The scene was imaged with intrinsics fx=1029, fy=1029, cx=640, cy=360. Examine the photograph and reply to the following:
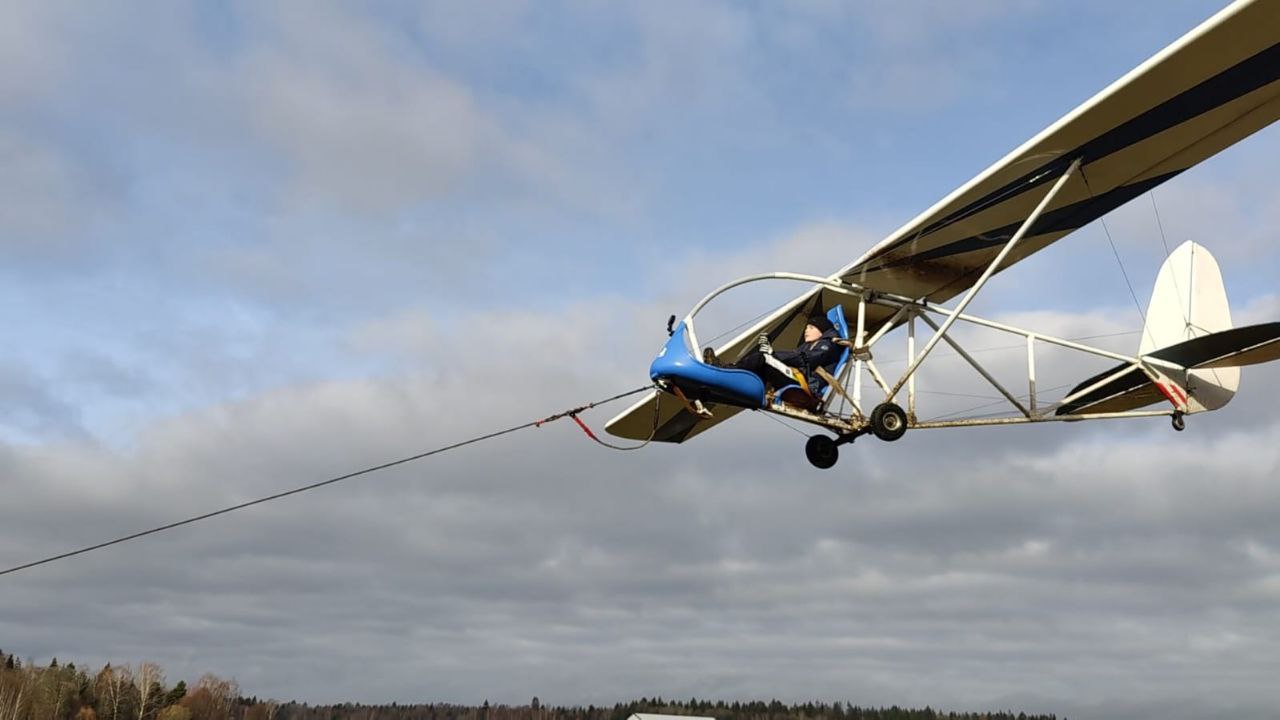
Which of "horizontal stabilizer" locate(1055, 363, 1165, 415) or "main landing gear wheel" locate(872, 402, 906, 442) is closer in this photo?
"main landing gear wheel" locate(872, 402, 906, 442)

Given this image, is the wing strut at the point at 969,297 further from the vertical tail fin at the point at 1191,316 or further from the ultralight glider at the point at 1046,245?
the vertical tail fin at the point at 1191,316

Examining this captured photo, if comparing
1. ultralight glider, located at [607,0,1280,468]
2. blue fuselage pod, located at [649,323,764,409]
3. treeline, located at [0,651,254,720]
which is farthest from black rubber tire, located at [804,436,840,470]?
treeline, located at [0,651,254,720]

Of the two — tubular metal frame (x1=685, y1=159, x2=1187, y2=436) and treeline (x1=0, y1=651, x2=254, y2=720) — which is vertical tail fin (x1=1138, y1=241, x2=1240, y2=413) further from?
treeline (x1=0, y1=651, x2=254, y2=720)

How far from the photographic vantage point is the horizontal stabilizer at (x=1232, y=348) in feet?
47.2

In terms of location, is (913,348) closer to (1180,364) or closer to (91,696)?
(1180,364)

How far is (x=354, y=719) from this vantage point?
98.6 m

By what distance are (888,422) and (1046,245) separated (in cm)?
374

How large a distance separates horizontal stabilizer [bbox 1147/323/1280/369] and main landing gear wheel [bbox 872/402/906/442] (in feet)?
17.2

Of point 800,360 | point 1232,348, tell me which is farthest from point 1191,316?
point 800,360

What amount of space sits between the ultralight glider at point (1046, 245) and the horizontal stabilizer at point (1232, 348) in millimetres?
22

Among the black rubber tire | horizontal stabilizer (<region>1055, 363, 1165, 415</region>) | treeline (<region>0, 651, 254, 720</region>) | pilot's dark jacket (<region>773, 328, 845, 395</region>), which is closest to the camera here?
pilot's dark jacket (<region>773, 328, 845, 395</region>)

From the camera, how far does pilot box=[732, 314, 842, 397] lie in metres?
12.9

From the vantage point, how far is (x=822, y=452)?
1436 centimetres

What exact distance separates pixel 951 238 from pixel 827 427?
316 cm
